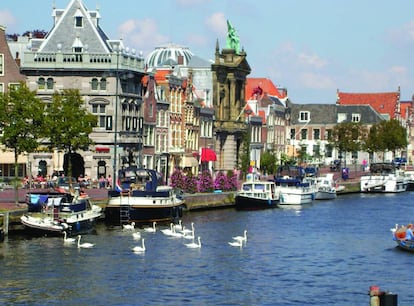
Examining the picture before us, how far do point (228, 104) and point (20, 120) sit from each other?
2607 inches

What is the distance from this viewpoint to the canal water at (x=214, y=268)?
57.2 meters

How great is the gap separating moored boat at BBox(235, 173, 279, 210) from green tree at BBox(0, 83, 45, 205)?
93.6 ft

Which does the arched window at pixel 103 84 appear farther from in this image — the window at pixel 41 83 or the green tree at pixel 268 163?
the green tree at pixel 268 163

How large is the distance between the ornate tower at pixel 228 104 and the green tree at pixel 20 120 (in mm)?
60753

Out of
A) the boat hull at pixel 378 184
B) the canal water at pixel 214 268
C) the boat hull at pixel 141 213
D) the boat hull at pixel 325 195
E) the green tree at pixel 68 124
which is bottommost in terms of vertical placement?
the canal water at pixel 214 268

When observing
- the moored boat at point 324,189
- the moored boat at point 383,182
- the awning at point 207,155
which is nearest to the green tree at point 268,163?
the moored boat at point 383,182

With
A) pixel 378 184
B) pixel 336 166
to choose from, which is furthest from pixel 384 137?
pixel 378 184

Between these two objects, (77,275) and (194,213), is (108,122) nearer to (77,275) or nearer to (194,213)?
(194,213)

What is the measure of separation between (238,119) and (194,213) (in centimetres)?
5036

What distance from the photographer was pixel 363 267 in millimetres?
68750

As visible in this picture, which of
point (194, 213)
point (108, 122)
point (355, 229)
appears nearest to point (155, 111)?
point (108, 122)

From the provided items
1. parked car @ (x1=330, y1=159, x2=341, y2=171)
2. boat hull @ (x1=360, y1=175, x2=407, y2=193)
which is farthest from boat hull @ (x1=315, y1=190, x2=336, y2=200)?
parked car @ (x1=330, y1=159, x2=341, y2=171)

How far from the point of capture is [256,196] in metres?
112

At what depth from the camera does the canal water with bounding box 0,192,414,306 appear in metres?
57.2
